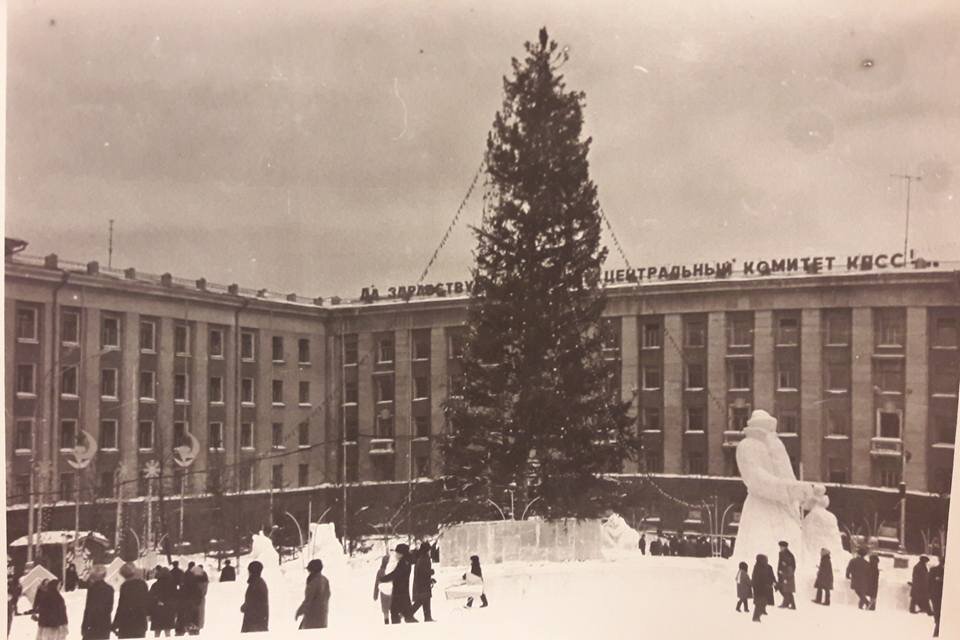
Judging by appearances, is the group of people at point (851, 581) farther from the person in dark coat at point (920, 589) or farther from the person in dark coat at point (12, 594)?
the person in dark coat at point (12, 594)

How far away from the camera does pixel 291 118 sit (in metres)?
5.50

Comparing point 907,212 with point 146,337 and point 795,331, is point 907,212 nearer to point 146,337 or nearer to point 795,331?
point 795,331

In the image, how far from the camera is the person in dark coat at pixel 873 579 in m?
5.88

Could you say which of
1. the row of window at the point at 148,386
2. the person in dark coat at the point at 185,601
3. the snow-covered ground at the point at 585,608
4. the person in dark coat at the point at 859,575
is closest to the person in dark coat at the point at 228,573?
the snow-covered ground at the point at 585,608

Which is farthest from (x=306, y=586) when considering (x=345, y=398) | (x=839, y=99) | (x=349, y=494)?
(x=839, y=99)

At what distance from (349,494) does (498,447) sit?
0.85 m

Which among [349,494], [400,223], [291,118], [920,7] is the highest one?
[920,7]

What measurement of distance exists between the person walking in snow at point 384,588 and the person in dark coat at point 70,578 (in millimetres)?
1511

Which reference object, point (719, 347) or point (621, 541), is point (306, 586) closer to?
point (621, 541)

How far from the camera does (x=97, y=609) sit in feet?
17.3

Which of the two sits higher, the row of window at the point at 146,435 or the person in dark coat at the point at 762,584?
the row of window at the point at 146,435

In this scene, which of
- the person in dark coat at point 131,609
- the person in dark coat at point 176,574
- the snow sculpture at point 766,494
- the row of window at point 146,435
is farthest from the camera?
the snow sculpture at point 766,494

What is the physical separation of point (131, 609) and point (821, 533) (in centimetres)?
374

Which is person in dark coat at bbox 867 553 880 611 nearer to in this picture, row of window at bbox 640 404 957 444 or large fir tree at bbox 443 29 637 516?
row of window at bbox 640 404 957 444
